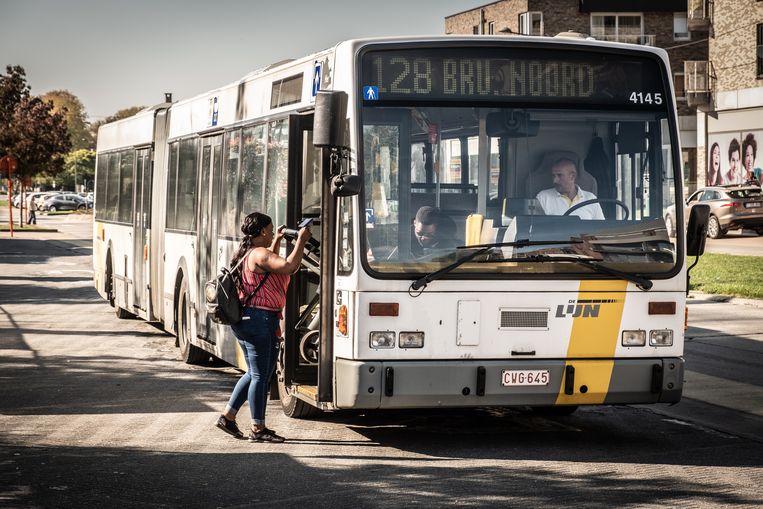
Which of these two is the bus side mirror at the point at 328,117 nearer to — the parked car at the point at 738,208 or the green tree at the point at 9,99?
the parked car at the point at 738,208

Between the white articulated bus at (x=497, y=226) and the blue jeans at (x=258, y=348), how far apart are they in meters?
0.38

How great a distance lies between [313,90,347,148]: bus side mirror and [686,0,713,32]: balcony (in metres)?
45.3

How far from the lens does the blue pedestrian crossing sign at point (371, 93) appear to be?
8898 mm

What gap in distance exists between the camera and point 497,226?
29.3ft

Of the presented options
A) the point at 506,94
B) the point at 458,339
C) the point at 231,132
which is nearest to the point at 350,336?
the point at 458,339

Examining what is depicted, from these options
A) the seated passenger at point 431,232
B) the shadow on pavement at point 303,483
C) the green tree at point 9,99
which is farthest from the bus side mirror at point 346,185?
the green tree at point 9,99

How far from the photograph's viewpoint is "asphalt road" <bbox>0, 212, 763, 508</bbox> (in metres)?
7.64

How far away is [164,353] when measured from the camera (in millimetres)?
15242

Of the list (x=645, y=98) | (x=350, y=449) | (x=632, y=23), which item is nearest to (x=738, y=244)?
(x=645, y=98)

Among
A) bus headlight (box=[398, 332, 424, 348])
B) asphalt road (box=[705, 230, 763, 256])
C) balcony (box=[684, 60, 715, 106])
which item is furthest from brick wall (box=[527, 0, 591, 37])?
bus headlight (box=[398, 332, 424, 348])

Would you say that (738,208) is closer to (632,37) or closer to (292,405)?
(292,405)

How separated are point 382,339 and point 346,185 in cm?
111

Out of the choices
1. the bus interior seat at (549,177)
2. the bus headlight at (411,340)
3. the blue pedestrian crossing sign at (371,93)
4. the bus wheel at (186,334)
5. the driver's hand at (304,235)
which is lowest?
the bus wheel at (186,334)

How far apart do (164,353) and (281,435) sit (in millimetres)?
5769
